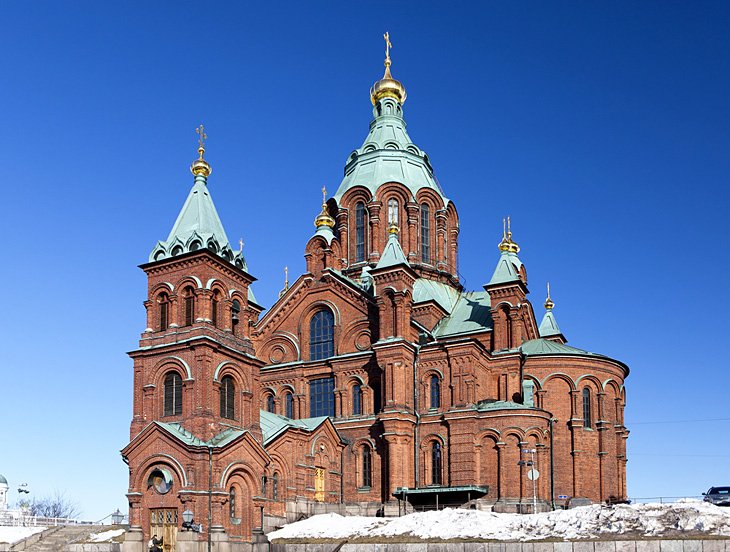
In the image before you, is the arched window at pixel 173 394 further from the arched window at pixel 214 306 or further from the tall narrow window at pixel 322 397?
the tall narrow window at pixel 322 397

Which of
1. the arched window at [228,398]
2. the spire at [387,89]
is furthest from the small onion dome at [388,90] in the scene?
the arched window at [228,398]

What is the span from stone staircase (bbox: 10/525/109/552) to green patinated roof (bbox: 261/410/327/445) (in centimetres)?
820

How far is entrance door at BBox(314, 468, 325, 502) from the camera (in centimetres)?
4112

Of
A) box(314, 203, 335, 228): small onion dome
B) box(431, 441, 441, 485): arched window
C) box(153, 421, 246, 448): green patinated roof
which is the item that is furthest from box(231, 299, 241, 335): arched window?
box(314, 203, 335, 228): small onion dome

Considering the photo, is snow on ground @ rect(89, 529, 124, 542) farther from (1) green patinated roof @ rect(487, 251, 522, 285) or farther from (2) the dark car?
(2) the dark car

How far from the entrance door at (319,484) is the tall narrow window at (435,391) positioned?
6.45 metres

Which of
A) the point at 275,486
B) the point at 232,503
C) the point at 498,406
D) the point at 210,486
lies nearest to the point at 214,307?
the point at 210,486

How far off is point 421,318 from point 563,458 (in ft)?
34.8

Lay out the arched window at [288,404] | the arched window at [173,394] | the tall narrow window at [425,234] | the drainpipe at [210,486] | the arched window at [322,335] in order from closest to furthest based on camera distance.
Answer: the drainpipe at [210,486], the arched window at [173,394], the arched window at [322,335], the arched window at [288,404], the tall narrow window at [425,234]

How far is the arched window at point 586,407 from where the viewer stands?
4391cm

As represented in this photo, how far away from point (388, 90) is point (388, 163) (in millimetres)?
7630

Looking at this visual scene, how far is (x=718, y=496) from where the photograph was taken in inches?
1528

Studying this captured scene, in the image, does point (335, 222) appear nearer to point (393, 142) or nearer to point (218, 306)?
point (393, 142)

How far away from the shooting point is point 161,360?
36.7 meters
